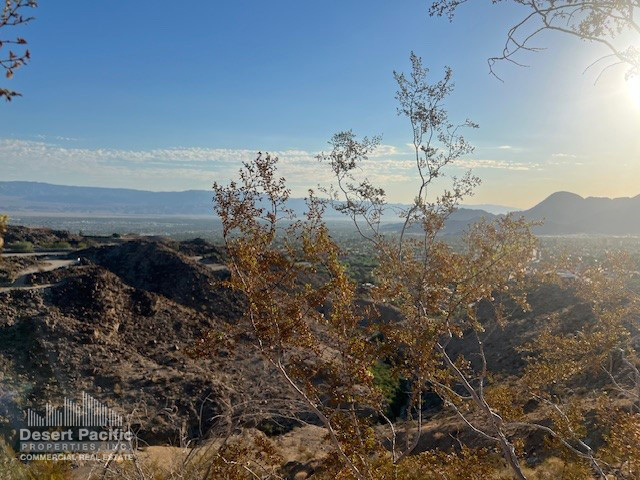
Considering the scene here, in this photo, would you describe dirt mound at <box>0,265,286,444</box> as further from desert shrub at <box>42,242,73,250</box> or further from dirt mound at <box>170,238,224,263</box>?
desert shrub at <box>42,242,73,250</box>

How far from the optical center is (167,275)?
1224 inches

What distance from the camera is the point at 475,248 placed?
25.4 feet

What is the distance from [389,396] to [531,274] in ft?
47.8

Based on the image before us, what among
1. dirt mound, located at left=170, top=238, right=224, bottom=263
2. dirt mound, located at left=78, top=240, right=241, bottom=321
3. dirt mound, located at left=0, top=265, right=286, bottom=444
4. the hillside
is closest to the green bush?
dirt mound, located at left=78, top=240, right=241, bottom=321

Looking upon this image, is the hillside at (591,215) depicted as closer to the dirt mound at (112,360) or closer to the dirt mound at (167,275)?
the dirt mound at (167,275)

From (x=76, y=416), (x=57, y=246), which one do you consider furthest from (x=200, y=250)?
(x=76, y=416)

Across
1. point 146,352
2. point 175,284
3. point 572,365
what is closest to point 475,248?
point 572,365

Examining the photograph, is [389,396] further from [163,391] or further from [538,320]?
[538,320]

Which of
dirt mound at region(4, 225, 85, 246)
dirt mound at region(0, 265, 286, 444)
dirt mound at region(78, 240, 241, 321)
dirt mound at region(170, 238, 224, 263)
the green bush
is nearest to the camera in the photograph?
dirt mound at region(0, 265, 286, 444)

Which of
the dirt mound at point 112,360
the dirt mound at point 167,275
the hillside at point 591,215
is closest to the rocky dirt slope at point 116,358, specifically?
the dirt mound at point 112,360

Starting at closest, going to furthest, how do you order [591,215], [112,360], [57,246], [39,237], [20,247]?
[112,360], [20,247], [57,246], [39,237], [591,215]

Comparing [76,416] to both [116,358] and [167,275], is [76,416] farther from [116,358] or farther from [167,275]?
[167,275]

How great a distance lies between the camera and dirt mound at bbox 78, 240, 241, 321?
94.5 ft

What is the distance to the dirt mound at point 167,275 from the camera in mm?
28797
